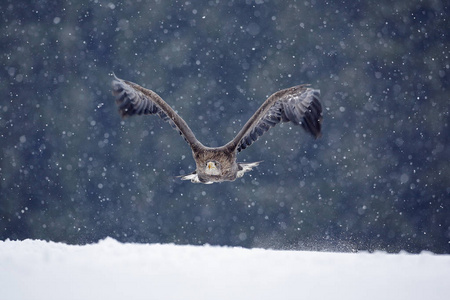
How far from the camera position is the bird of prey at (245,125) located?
3738 millimetres

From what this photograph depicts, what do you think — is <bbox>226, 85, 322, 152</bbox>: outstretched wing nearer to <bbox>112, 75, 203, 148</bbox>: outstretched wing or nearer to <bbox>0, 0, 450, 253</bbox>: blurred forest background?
<bbox>112, 75, 203, 148</bbox>: outstretched wing

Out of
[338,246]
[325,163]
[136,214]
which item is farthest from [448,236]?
[136,214]

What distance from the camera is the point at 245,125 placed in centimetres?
389

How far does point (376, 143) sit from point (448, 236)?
165 cm

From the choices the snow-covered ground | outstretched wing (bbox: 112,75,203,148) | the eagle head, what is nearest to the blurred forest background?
the snow-covered ground

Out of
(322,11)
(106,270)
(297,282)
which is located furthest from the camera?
(322,11)

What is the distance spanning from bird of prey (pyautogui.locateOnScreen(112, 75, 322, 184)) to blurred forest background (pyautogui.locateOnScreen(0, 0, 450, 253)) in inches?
88.8

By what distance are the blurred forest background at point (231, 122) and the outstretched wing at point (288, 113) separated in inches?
90.7

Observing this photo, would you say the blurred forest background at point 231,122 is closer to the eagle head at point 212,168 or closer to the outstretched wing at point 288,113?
the outstretched wing at point 288,113

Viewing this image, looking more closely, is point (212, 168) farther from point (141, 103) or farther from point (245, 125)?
point (141, 103)

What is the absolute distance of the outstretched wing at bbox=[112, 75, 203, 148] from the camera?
12.7 feet

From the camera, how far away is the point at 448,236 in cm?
640

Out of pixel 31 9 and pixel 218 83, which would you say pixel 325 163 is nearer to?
pixel 218 83

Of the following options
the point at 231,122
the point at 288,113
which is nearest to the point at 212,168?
the point at 288,113
